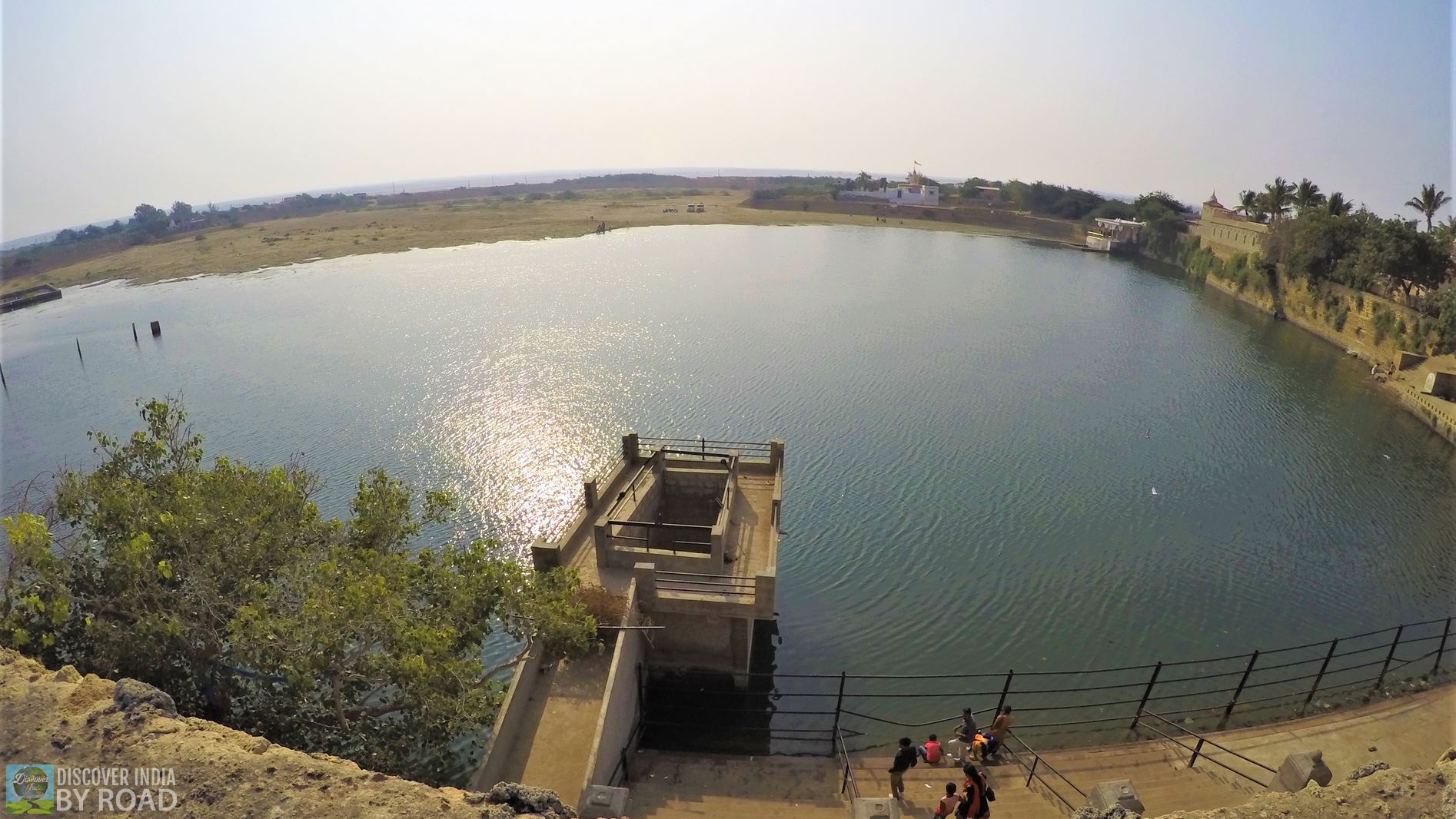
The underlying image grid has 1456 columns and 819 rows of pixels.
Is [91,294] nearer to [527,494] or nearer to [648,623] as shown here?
[527,494]

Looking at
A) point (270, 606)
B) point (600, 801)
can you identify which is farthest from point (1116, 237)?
point (270, 606)

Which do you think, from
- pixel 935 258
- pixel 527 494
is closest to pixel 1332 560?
pixel 527 494

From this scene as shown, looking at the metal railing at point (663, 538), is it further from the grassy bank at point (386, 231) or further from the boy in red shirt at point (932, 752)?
the grassy bank at point (386, 231)

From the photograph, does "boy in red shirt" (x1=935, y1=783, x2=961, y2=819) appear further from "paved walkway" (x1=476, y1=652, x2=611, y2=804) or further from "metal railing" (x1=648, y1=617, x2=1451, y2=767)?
"paved walkway" (x1=476, y1=652, x2=611, y2=804)

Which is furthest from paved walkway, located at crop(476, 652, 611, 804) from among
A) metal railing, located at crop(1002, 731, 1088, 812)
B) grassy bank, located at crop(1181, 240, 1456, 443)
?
grassy bank, located at crop(1181, 240, 1456, 443)

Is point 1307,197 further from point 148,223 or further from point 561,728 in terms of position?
point 148,223

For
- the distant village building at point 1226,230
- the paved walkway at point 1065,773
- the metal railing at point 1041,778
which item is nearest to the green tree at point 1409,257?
the distant village building at point 1226,230

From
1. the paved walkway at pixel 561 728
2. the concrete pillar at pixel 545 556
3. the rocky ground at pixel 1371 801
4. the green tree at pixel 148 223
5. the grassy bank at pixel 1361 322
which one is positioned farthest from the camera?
the green tree at pixel 148 223
